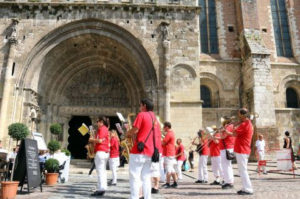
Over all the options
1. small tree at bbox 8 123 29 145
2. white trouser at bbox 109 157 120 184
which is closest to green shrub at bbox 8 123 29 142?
small tree at bbox 8 123 29 145

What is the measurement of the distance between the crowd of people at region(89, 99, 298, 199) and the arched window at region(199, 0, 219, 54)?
9512 millimetres

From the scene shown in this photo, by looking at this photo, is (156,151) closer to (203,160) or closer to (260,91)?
(203,160)

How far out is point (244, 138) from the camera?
16.7ft

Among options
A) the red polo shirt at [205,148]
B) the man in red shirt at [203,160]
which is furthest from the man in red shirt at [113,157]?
the red polo shirt at [205,148]

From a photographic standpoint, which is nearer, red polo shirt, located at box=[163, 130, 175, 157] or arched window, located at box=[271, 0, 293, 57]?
red polo shirt, located at box=[163, 130, 175, 157]

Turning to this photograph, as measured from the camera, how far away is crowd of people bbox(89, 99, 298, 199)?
3604 millimetres

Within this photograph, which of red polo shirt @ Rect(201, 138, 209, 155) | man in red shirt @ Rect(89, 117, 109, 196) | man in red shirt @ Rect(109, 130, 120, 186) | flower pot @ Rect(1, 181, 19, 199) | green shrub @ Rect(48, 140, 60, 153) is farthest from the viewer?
green shrub @ Rect(48, 140, 60, 153)

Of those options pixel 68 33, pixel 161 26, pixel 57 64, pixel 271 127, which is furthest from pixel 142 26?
pixel 271 127

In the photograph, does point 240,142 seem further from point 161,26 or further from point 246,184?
point 161,26

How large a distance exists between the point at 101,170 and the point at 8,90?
9.22 m

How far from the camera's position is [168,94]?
39.5 ft

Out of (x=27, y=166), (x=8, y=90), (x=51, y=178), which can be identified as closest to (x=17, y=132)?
(x=51, y=178)

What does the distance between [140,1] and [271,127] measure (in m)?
10.5

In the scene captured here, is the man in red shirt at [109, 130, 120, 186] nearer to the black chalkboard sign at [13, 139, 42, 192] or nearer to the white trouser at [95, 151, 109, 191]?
the white trouser at [95, 151, 109, 191]
